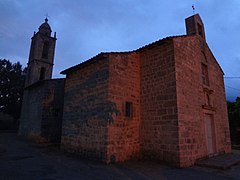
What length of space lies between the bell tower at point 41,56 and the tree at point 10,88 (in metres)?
6.83

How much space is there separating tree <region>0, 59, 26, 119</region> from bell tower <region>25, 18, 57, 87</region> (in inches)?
269

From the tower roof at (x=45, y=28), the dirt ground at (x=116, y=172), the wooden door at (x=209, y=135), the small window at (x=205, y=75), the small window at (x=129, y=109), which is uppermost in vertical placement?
the tower roof at (x=45, y=28)

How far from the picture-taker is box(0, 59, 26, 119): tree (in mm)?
23078

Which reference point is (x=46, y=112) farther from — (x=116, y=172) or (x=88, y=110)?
(x=116, y=172)

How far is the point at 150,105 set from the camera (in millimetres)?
7828

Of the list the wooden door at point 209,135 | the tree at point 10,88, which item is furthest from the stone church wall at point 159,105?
the tree at point 10,88

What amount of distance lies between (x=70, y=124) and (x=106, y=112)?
119 inches

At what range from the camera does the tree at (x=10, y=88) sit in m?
23.1

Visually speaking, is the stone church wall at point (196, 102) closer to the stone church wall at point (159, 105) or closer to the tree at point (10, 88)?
the stone church wall at point (159, 105)

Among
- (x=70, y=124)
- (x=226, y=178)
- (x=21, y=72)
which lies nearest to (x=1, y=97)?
(x=21, y=72)

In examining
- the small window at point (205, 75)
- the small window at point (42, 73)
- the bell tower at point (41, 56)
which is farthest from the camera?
the small window at point (42, 73)

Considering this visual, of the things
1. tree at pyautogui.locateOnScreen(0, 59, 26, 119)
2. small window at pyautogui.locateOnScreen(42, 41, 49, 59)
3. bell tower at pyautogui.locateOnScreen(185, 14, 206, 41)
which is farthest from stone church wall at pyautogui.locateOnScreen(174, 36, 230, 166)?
tree at pyautogui.locateOnScreen(0, 59, 26, 119)

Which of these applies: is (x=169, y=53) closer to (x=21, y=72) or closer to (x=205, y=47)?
(x=205, y=47)

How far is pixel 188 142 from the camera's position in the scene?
6.79 meters
